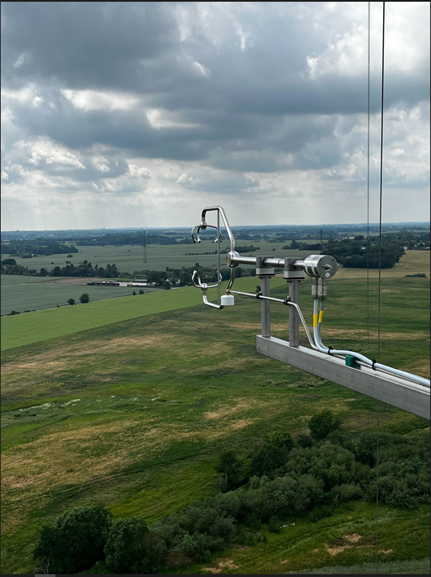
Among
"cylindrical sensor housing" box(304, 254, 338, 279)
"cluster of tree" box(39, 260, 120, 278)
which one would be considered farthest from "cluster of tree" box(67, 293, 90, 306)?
"cylindrical sensor housing" box(304, 254, 338, 279)

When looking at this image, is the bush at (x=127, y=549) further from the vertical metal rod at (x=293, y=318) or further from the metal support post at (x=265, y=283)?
the vertical metal rod at (x=293, y=318)

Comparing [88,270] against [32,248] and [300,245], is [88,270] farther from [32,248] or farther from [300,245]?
[300,245]

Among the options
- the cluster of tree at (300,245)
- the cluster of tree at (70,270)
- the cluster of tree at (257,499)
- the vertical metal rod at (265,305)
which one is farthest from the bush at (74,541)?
the cluster of tree at (70,270)

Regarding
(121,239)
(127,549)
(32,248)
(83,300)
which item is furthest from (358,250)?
(32,248)

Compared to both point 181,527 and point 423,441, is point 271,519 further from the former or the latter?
point 423,441

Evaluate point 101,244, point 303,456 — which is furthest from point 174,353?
point 303,456

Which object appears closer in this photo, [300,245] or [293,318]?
[293,318]
